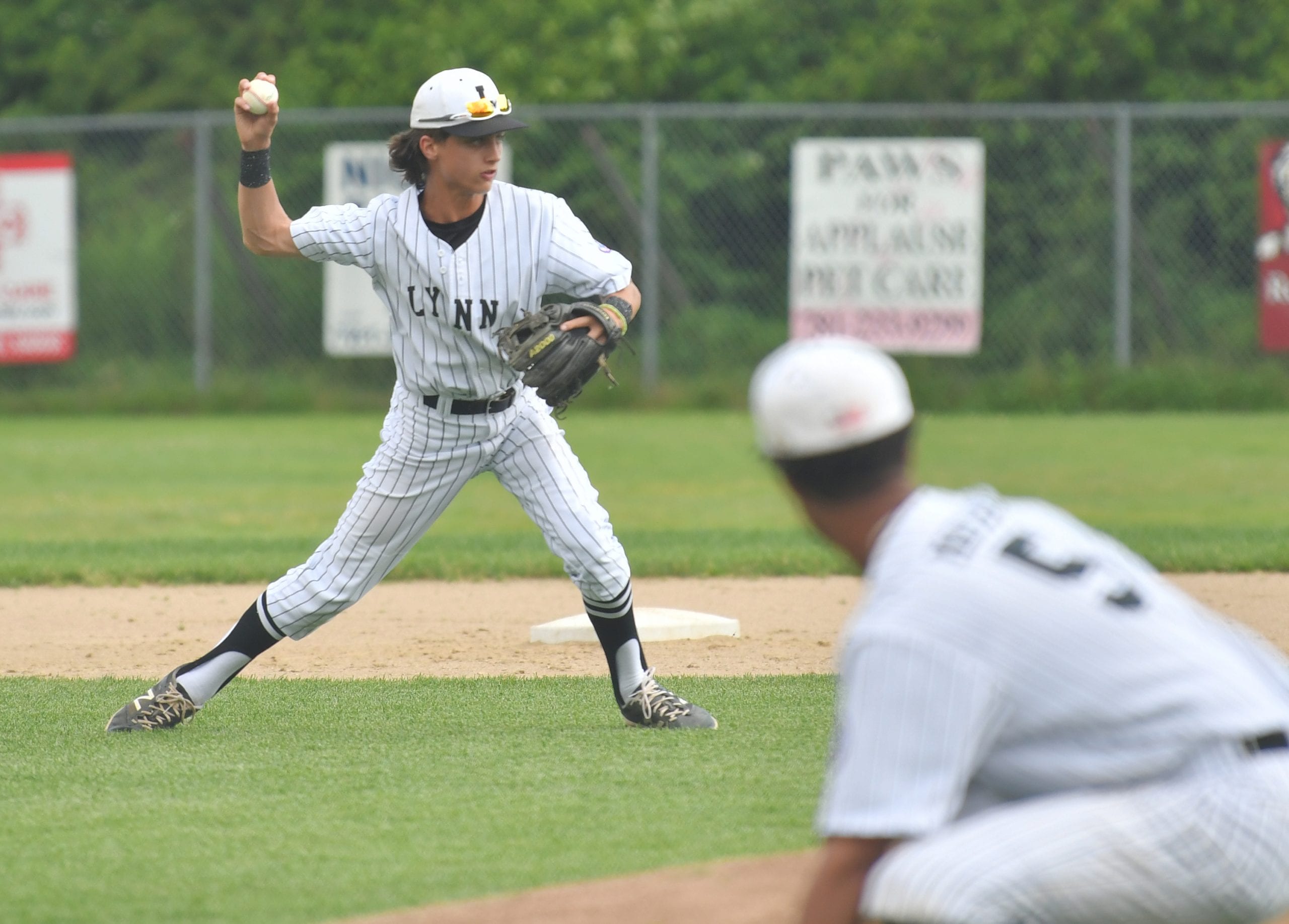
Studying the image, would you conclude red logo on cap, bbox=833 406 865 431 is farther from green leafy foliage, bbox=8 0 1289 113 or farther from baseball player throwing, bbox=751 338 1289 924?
green leafy foliage, bbox=8 0 1289 113

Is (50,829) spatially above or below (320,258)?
below

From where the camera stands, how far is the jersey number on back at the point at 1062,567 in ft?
7.83

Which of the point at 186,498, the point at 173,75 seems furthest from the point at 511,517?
the point at 173,75

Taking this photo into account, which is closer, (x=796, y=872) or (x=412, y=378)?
(x=796, y=872)

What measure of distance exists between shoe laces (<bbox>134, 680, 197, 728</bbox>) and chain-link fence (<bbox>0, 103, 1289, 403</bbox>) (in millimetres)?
11096

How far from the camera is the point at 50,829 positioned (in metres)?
4.24

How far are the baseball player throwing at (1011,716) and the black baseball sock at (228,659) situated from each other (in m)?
3.06

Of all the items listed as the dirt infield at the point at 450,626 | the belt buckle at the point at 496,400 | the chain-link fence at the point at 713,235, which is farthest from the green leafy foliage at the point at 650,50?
the belt buckle at the point at 496,400

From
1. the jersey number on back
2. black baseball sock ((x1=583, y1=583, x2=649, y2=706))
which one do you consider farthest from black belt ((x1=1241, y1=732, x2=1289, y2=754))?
black baseball sock ((x1=583, y1=583, x2=649, y2=706))

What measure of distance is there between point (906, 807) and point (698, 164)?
1460cm

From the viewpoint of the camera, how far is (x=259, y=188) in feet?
17.3

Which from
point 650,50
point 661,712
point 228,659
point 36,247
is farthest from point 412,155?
point 650,50

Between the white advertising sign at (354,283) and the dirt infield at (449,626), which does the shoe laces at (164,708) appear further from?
the white advertising sign at (354,283)

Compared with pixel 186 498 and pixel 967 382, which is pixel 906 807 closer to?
pixel 186 498
